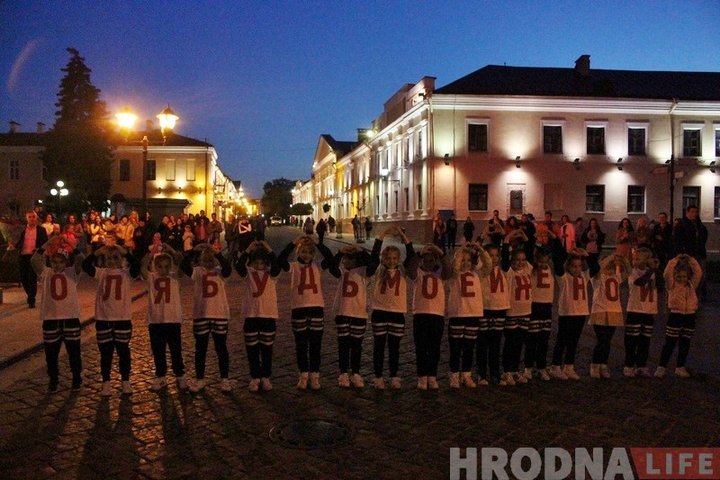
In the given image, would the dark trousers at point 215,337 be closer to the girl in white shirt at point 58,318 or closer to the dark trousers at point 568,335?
the girl in white shirt at point 58,318

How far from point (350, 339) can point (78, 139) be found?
5510cm

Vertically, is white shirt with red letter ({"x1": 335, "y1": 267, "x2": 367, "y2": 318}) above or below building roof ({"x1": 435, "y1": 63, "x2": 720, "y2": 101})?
below

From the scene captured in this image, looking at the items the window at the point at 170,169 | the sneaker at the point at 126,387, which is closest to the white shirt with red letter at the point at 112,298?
the sneaker at the point at 126,387

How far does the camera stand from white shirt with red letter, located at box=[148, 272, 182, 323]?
689 cm

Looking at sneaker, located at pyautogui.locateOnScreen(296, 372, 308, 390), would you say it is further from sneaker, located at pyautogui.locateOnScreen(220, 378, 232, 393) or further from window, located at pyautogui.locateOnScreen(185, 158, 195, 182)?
window, located at pyautogui.locateOnScreen(185, 158, 195, 182)

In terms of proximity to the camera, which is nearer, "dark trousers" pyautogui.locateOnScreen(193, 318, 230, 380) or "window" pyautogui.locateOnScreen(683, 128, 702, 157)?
"dark trousers" pyautogui.locateOnScreen(193, 318, 230, 380)

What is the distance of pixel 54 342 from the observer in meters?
6.92

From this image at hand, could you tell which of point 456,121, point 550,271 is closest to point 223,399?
point 550,271

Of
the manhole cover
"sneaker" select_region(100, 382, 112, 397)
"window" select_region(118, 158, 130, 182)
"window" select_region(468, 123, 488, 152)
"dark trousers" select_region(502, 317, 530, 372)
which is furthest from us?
"window" select_region(118, 158, 130, 182)

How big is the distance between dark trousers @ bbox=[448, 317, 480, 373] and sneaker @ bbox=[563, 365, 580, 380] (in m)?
1.32

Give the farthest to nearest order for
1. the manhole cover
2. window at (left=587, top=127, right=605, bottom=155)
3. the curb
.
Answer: window at (left=587, top=127, right=605, bottom=155) → the curb → the manhole cover

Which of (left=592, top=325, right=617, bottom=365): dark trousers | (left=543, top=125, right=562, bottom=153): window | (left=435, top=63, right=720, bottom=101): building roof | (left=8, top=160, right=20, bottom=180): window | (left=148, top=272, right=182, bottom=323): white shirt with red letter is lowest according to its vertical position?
(left=592, top=325, right=617, bottom=365): dark trousers

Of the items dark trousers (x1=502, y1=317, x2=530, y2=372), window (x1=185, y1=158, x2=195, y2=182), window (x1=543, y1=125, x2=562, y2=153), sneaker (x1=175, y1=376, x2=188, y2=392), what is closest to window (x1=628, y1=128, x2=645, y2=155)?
window (x1=543, y1=125, x2=562, y2=153)

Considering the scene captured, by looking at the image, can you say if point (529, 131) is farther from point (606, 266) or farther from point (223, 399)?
point (223, 399)
